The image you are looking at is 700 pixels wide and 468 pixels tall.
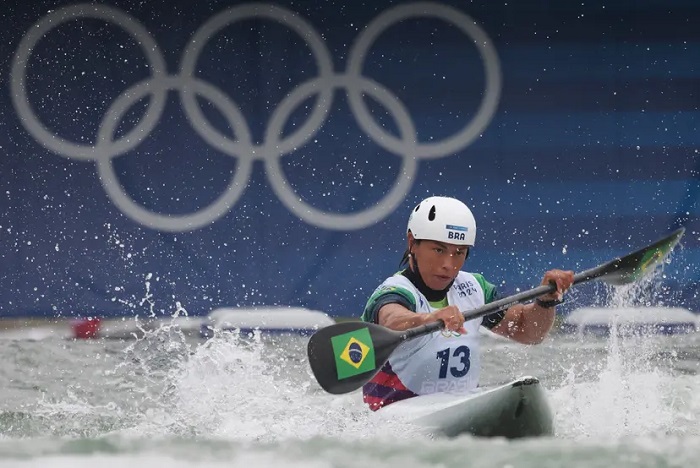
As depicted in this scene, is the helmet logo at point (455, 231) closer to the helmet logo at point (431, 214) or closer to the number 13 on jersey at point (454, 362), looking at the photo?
the helmet logo at point (431, 214)

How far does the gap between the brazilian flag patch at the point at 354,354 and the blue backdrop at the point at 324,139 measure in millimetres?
3657

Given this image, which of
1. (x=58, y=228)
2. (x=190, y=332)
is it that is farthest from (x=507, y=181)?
(x=58, y=228)

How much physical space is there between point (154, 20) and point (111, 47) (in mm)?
347

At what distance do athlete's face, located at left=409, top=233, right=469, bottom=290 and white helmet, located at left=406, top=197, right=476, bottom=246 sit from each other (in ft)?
0.12

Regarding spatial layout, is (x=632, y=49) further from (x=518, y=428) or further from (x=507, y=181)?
(x=518, y=428)

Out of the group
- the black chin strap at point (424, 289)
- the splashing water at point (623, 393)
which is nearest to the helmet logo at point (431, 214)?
the black chin strap at point (424, 289)

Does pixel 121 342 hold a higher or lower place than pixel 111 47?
lower

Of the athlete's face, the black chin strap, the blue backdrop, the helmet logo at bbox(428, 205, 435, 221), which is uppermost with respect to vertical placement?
the blue backdrop

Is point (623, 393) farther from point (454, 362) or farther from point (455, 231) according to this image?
point (455, 231)

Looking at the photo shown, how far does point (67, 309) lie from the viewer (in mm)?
9086

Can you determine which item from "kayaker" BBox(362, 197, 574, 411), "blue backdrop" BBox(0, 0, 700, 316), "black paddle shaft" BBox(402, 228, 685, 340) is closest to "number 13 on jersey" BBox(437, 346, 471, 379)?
"kayaker" BBox(362, 197, 574, 411)

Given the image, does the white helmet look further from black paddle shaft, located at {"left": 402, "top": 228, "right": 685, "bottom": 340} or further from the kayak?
the kayak

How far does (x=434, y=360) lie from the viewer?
5.70 m

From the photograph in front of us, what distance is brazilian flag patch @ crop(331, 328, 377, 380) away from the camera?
543 cm
